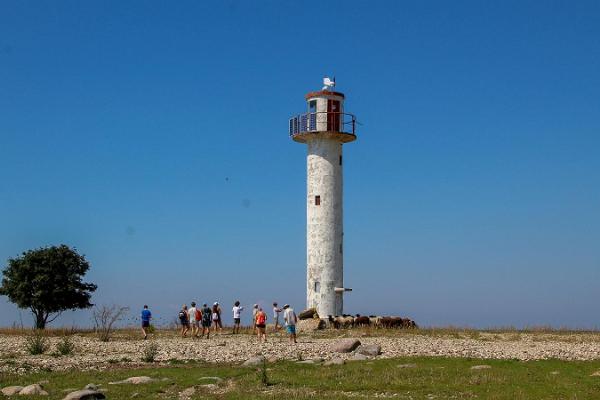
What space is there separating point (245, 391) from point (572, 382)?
9.29m

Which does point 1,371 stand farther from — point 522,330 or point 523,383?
point 522,330

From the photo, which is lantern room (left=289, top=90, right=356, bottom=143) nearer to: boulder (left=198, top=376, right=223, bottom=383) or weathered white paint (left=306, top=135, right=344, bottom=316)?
weathered white paint (left=306, top=135, right=344, bottom=316)

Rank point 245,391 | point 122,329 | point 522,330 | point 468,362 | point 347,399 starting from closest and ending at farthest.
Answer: point 347,399 → point 245,391 → point 468,362 → point 522,330 → point 122,329

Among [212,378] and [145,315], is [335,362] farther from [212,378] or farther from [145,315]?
[145,315]

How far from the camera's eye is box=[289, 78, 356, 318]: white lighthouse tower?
169 feet

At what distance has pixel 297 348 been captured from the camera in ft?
112

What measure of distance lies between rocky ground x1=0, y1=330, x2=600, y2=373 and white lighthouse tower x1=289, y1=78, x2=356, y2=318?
7.21m

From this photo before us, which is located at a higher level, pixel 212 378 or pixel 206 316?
pixel 206 316

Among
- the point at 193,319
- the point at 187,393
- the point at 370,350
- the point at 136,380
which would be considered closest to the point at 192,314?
the point at 193,319

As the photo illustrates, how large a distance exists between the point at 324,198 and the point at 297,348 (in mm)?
18691

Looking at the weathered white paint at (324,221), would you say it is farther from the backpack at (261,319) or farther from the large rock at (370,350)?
the large rock at (370,350)

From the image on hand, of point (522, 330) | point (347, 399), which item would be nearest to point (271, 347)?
point (347, 399)

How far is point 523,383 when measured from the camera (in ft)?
75.1

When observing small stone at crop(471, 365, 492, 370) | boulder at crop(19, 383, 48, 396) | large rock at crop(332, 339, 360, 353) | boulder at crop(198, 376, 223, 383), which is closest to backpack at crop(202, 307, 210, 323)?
large rock at crop(332, 339, 360, 353)
